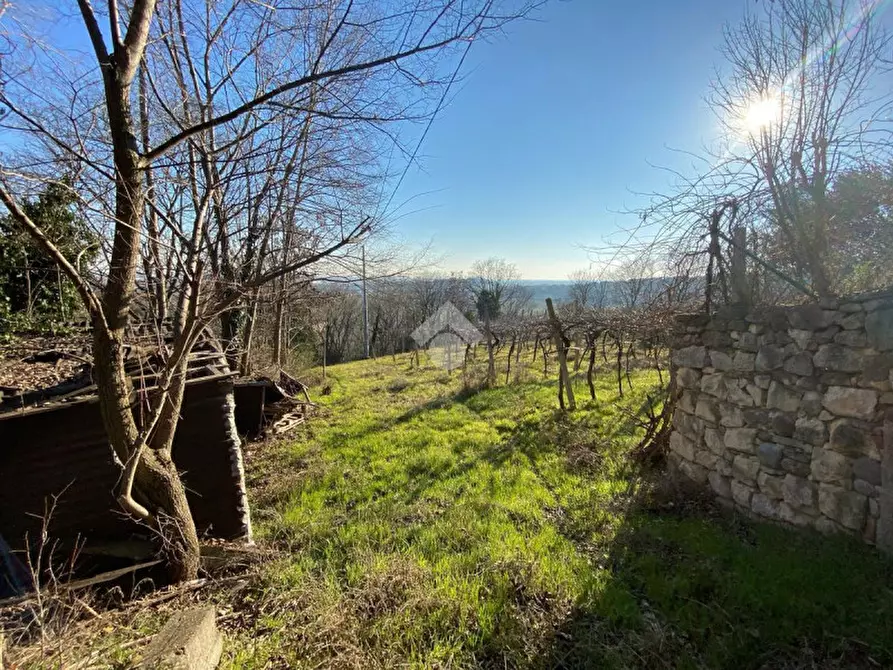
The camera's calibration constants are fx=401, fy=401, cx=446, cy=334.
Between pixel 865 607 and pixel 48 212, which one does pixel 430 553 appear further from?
pixel 48 212

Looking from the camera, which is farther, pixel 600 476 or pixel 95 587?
pixel 600 476

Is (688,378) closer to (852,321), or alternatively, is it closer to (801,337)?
(801,337)

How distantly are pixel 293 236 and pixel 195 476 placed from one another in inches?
115

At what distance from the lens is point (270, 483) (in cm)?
559

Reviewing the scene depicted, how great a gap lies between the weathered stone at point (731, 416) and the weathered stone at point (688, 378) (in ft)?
1.36

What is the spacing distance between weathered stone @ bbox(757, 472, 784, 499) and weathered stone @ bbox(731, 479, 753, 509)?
0.14 m

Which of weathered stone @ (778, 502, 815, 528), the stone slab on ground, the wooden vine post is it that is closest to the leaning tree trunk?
the stone slab on ground

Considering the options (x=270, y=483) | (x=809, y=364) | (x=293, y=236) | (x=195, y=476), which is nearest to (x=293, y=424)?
(x=270, y=483)

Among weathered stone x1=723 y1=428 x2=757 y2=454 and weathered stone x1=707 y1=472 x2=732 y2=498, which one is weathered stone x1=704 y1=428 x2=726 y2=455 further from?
weathered stone x1=707 y1=472 x2=732 y2=498

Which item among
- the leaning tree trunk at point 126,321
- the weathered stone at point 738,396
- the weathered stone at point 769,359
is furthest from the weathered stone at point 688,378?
the leaning tree trunk at point 126,321

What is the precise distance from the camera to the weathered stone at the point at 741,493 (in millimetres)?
3572

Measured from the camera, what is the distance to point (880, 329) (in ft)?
8.73

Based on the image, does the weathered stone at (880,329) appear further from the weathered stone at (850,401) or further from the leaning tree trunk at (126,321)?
the leaning tree trunk at (126,321)

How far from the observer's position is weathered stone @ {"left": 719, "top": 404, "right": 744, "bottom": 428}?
12.1ft
